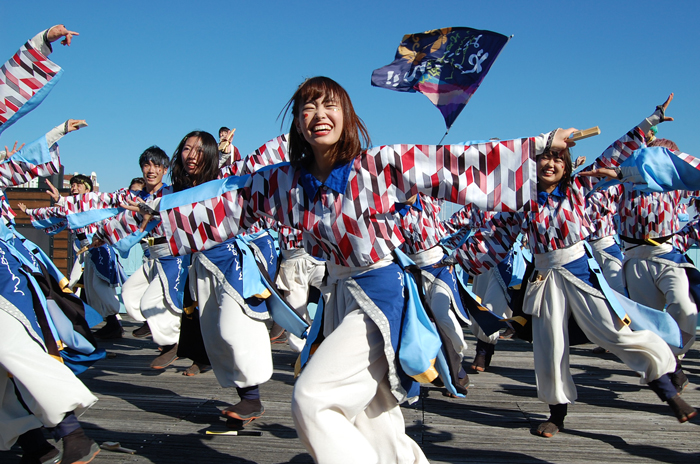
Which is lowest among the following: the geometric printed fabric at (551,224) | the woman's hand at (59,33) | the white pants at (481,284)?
the white pants at (481,284)

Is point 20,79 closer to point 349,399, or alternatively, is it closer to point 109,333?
point 349,399

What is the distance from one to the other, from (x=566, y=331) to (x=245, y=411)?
2.04 m

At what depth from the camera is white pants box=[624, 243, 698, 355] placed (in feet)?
16.2

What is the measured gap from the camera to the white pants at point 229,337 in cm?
369

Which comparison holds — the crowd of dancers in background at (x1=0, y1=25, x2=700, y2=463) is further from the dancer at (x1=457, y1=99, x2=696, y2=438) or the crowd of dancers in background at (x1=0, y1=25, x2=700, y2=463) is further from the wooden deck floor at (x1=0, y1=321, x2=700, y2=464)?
the wooden deck floor at (x1=0, y1=321, x2=700, y2=464)

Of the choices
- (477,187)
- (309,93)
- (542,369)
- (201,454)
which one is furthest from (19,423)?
(542,369)

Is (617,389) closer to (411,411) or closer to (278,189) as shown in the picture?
(411,411)

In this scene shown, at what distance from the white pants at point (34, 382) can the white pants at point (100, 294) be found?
14.5 feet

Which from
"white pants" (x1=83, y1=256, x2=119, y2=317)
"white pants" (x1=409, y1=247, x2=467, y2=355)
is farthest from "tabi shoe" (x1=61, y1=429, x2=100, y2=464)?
"white pants" (x1=83, y1=256, x2=119, y2=317)

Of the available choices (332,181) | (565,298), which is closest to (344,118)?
(332,181)

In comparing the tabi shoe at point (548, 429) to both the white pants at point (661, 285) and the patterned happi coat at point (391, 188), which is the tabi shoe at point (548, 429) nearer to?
the white pants at point (661, 285)

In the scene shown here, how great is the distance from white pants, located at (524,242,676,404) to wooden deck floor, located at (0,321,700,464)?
361 mm

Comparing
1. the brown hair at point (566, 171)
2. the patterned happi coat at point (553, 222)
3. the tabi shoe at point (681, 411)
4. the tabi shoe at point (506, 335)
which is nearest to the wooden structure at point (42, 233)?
the tabi shoe at point (506, 335)

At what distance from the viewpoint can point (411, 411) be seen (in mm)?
4105
